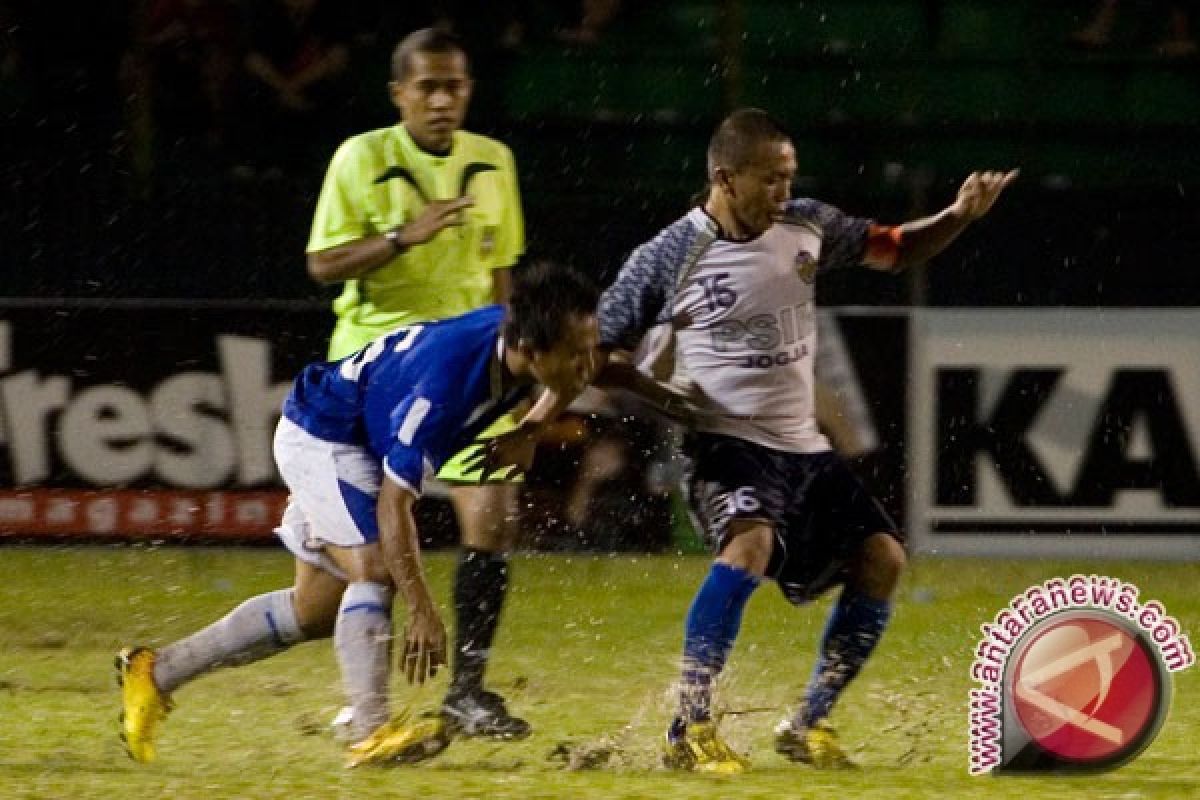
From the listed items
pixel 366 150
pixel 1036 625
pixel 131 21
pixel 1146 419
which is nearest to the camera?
pixel 1036 625

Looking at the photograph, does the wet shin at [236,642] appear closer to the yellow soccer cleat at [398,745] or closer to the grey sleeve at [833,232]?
the yellow soccer cleat at [398,745]

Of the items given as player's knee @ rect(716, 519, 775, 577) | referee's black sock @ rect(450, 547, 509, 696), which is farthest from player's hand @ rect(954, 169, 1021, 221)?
referee's black sock @ rect(450, 547, 509, 696)

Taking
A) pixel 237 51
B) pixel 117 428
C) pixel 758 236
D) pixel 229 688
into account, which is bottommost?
pixel 229 688

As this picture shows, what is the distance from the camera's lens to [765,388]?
20.2 feet

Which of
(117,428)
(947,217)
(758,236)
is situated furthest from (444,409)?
(117,428)

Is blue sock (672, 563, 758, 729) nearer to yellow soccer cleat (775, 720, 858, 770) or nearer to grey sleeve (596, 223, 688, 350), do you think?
yellow soccer cleat (775, 720, 858, 770)

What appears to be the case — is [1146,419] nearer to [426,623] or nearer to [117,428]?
[117,428]

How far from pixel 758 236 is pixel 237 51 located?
19.4 feet

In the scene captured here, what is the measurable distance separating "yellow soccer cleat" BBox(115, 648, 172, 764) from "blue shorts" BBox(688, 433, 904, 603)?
1.39 meters

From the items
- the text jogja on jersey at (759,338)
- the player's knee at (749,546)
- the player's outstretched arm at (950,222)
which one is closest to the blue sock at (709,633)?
the player's knee at (749,546)

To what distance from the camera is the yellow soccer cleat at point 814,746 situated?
19.9 feet

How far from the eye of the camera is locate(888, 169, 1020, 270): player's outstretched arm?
6.30 m

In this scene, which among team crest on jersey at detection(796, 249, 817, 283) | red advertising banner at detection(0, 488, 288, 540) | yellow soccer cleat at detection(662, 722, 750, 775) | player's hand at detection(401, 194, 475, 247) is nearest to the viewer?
yellow soccer cleat at detection(662, 722, 750, 775)

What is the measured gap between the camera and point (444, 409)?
554cm
